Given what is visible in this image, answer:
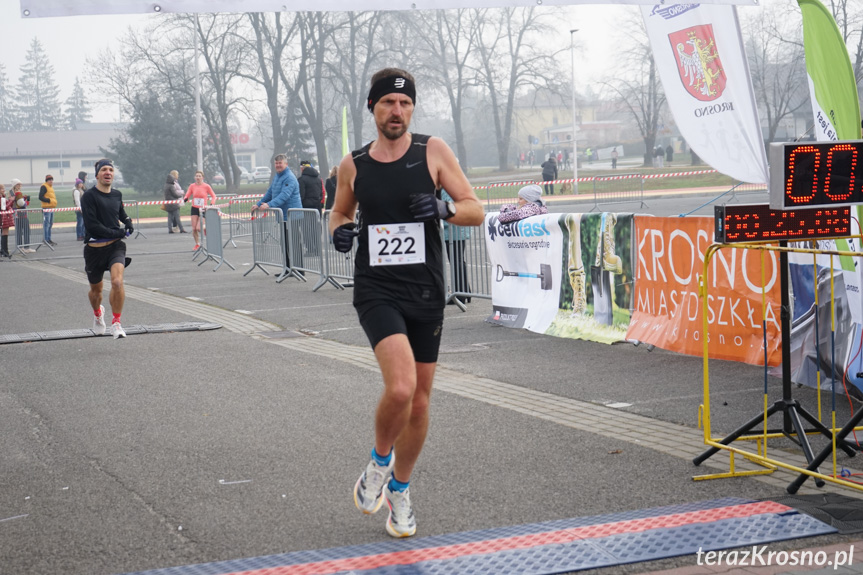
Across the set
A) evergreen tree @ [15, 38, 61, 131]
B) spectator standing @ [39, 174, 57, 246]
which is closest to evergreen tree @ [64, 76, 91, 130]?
evergreen tree @ [15, 38, 61, 131]

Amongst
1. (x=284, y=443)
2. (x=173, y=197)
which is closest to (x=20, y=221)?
(x=173, y=197)

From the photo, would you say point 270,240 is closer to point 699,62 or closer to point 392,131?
point 699,62

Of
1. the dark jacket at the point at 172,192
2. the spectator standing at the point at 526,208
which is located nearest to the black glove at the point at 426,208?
the spectator standing at the point at 526,208

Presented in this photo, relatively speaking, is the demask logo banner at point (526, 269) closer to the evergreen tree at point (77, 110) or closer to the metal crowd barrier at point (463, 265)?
the metal crowd barrier at point (463, 265)

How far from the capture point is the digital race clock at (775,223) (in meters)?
5.86

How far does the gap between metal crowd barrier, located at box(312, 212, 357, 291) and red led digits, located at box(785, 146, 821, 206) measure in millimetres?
11223

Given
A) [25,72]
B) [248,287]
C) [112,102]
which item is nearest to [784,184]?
[248,287]

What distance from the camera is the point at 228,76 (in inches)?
2520

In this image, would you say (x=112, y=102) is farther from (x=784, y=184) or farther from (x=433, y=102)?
(x=784, y=184)

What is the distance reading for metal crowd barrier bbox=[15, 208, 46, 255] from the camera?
28906mm

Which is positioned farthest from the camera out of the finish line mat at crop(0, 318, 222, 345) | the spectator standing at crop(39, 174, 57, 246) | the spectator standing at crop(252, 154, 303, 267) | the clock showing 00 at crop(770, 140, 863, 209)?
the spectator standing at crop(39, 174, 57, 246)

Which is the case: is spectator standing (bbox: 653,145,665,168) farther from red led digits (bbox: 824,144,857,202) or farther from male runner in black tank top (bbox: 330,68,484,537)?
male runner in black tank top (bbox: 330,68,484,537)

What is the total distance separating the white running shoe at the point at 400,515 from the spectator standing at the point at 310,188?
15205mm

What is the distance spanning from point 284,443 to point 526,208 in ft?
19.3
